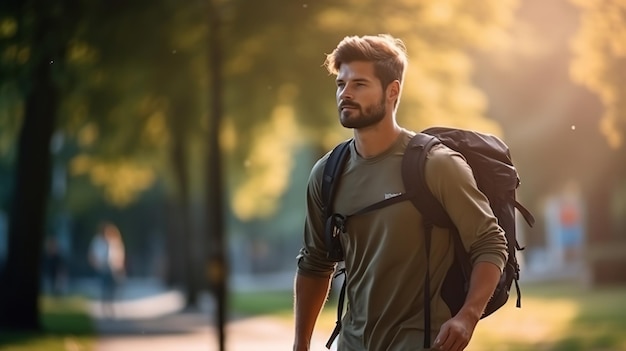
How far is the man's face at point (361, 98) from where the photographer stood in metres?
4.72

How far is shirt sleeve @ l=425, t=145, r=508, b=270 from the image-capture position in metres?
4.51

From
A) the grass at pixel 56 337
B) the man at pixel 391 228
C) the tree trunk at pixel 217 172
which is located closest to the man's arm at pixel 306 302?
the man at pixel 391 228

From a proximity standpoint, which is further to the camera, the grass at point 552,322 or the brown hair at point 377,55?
the grass at point 552,322

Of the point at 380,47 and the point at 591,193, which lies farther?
the point at 591,193

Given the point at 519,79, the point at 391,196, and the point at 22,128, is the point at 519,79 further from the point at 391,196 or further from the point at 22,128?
the point at 391,196

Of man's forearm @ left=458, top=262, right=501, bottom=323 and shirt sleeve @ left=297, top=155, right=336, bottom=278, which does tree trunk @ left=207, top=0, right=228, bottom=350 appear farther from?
man's forearm @ left=458, top=262, right=501, bottom=323

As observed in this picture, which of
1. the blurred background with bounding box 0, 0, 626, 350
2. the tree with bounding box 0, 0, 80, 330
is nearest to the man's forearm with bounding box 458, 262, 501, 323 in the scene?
the blurred background with bounding box 0, 0, 626, 350

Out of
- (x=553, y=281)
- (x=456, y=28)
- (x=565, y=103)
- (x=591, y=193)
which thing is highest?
(x=456, y=28)

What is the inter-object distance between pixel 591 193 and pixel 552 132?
5.98ft

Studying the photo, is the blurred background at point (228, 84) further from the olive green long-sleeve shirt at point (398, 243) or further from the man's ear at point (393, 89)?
the olive green long-sleeve shirt at point (398, 243)

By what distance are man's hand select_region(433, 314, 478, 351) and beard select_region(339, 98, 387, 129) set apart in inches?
26.9

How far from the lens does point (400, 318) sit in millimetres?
4648

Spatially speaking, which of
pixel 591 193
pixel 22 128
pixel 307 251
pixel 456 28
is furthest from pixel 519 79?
pixel 307 251

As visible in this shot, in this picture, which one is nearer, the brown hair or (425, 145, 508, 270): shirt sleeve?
(425, 145, 508, 270): shirt sleeve
